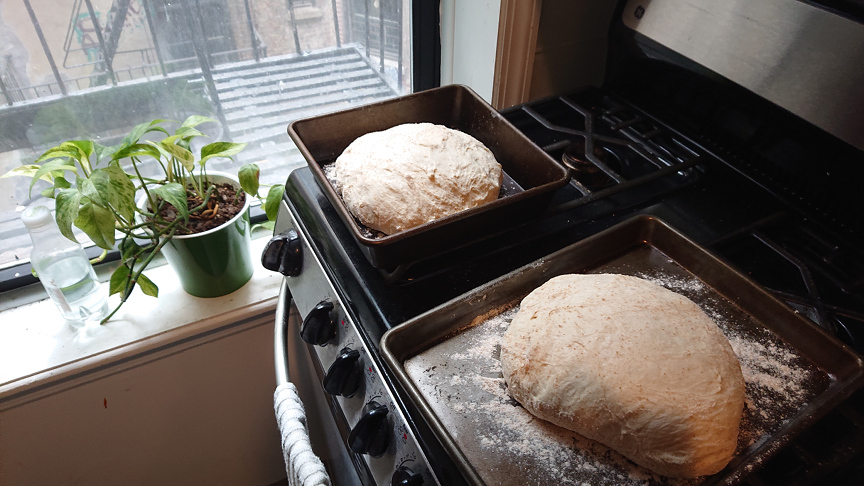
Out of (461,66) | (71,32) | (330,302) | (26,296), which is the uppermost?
(71,32)

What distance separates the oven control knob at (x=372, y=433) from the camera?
0.57m

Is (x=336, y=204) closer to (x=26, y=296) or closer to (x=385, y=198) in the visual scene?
(x=385, y=198)

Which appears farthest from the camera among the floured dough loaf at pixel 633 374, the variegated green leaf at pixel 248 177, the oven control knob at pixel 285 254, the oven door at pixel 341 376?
the variegated green leaf at pixel 248 177

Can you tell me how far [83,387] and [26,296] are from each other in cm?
25

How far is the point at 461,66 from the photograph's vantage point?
1.18m

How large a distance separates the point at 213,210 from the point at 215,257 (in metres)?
0.09

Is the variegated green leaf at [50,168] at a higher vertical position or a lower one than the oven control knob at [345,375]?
higher

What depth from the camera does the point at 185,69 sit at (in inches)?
41.5

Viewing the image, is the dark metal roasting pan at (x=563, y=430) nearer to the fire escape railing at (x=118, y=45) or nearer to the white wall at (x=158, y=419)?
the white wall at (x=158, y=419)

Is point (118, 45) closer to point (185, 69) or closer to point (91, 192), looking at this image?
point (185, 69)

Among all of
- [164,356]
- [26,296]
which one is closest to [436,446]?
[164,356]

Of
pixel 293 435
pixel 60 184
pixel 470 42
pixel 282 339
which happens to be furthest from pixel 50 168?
pixel 470 42

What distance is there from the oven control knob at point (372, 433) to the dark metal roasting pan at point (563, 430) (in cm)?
7

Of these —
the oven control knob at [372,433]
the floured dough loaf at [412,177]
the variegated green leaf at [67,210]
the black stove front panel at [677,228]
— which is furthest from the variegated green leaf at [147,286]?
the oven control knob at [372,433]
